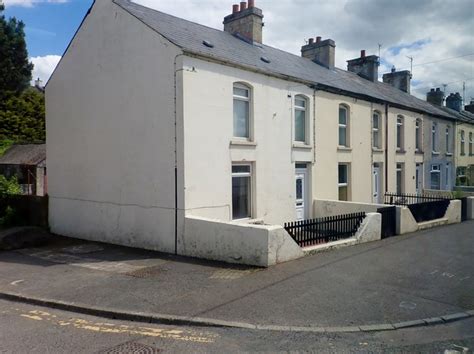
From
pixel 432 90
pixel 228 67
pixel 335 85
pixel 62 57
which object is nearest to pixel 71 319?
pixel 228 67

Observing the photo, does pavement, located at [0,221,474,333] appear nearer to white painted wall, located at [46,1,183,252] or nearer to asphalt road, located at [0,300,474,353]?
asphalt road, located at [0,300,474,353]

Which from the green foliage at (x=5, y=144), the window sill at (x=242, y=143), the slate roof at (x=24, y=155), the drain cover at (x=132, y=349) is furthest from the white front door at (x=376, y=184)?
the green foliage at (x=5, y=144)

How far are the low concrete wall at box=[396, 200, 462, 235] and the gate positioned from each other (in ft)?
0.54

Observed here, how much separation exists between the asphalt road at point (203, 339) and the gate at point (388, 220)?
23.2 feet

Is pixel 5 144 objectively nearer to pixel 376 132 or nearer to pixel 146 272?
pixel 146 272

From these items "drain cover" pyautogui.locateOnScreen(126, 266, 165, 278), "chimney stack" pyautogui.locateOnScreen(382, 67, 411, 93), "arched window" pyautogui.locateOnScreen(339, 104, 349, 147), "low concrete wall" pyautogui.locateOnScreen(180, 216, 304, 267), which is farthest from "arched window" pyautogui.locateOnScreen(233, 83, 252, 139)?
"chimney stack" pyautogui.locateOnScreen(382, 67, 411, 93)

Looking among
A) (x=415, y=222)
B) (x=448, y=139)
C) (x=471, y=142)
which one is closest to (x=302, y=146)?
(x=415, y=222)

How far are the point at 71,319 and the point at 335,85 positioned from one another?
46.8 feet

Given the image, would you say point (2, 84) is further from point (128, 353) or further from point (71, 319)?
point (128, 353)

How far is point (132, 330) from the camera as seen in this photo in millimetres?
6027

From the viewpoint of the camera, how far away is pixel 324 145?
655 inches

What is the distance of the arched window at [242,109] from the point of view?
13117 millimetres

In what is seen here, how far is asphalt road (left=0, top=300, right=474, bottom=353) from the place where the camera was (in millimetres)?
5277

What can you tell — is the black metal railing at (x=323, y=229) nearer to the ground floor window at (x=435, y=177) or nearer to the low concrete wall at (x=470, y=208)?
the low concrete wall at (x=470, y=208)
